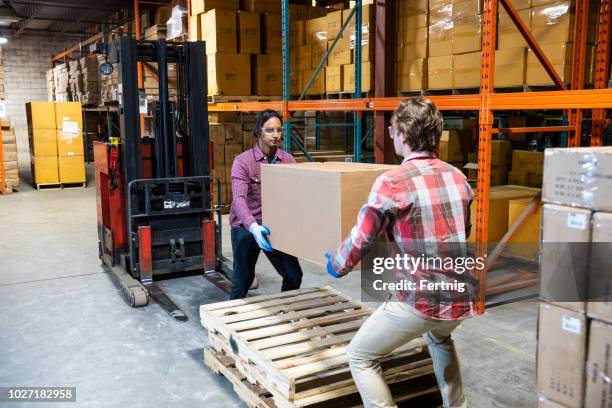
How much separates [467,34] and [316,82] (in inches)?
116

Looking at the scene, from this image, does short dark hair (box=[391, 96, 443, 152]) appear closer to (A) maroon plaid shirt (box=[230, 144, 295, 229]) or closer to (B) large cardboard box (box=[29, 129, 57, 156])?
(A) maroon plaid shirt (box=[230, 144, 295, 229])

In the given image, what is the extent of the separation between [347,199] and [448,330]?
751mm

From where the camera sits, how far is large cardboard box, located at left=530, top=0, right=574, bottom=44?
491 cm

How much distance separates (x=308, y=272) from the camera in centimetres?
626

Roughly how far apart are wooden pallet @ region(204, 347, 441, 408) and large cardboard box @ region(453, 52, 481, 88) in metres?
3.34

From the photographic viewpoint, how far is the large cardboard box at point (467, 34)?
558 cm

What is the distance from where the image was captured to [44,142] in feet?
42.3

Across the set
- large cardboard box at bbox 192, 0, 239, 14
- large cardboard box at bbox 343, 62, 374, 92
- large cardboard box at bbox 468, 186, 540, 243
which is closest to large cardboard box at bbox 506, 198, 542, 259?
large cardboard box at bbox 468, 186, 540, 243

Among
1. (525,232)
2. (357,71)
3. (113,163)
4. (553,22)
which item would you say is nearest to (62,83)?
(357,71)

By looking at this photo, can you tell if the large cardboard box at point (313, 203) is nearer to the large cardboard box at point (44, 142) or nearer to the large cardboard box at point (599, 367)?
the large cardboard box at point (599, 367)

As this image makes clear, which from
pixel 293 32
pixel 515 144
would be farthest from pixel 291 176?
pixel 515 144

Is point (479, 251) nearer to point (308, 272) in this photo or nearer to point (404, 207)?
point (308, 272)

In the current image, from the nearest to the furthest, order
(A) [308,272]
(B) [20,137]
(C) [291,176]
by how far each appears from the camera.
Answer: (C) [291,176], (A) [308,272], (B) [20,137]

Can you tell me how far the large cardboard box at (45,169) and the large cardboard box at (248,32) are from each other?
641 cm
